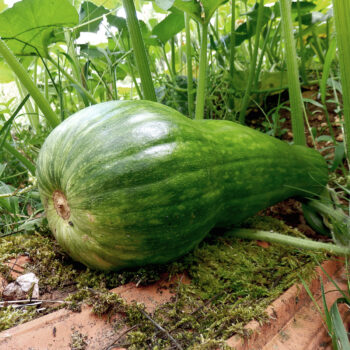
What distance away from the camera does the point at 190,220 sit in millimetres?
914

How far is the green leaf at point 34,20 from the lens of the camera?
47.8 inches

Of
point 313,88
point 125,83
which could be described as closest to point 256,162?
point 313,88

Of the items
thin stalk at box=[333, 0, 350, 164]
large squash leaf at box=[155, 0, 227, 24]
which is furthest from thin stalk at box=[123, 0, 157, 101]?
thin stalk at box=[333, 0, 350, 164]

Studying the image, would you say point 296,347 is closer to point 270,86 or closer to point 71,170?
point 71,170

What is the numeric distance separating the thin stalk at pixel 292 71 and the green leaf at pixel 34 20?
838mm

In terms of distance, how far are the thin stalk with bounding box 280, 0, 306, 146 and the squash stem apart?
1.83 feet

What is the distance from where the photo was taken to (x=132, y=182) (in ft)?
2.79

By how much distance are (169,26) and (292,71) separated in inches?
26.3

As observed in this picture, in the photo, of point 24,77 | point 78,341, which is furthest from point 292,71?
point 78,341

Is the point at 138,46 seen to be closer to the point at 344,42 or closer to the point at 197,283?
the point at 344,42

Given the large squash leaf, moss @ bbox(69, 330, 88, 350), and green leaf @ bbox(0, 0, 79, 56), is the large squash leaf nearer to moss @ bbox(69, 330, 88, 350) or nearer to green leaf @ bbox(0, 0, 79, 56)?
green leaf @ bbox(0, 0, 79, 56)

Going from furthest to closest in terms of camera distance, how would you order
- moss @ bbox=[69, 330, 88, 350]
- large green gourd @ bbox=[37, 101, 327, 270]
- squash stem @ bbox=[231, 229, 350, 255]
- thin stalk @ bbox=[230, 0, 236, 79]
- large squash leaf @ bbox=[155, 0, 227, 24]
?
thin stalk @ bbox=[230, 0, 236, 79] < large squash leaf @ bbox=[155, 0, 227, 24] < squash stem @ bbox=[231, 229, 350, 255] < large green gourd @ bbox=[37, 101, 327, 270] < moss @ bbox=[69, 330, 88, 350]

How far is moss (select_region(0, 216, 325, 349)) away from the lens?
2.45 ft

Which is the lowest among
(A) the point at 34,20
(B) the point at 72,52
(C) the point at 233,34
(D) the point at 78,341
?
(D) the point at 78,341
